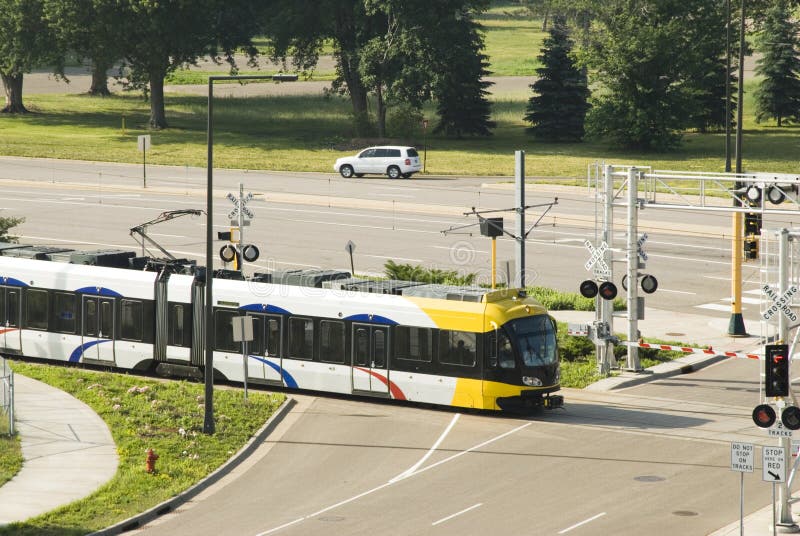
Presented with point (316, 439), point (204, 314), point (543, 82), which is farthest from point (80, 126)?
point (316, 439)

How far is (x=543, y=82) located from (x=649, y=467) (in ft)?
229

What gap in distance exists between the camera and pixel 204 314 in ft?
104

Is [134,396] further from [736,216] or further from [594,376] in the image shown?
[736,216]

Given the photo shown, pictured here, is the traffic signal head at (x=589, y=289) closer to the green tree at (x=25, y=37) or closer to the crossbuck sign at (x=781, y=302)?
the crossbuck sign at (x=781, y=302)

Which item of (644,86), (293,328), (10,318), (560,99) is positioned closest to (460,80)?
(560,99)

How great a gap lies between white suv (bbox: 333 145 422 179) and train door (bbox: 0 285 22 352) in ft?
123

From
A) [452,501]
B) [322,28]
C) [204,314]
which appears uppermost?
[322,28]

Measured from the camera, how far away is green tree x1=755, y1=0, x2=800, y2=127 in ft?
310

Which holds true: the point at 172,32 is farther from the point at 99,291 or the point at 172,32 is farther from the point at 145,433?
the point at 145,433

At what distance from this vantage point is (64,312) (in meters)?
34.2

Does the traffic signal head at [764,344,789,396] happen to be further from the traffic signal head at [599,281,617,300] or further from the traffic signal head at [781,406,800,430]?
the traffic signal head at [599,281,617,300]

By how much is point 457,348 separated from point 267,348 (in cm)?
510

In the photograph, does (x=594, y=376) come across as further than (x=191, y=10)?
No

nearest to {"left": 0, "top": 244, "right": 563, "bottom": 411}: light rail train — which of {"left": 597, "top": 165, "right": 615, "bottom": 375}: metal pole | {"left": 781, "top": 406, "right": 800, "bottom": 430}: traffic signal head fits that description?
{"left": 597, "top": 165, "right": 615, "bottom": 375}: metal pole
